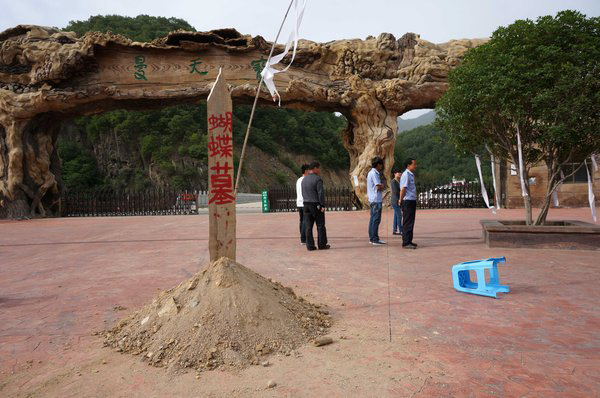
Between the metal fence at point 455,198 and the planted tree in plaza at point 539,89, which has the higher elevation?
the planted tree in plaza at point 539,89

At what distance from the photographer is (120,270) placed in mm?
5477

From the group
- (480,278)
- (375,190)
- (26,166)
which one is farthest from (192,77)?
(480,278)

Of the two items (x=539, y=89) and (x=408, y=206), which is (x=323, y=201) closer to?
(x=408, y=206)

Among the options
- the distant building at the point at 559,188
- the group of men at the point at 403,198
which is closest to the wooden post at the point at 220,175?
the group of men at the point at 403,198

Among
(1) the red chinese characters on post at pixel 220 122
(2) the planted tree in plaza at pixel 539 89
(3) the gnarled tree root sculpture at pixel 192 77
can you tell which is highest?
(3) the gnarled tree root sculpture at pixel 192 77

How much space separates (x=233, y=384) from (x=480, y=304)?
240cm

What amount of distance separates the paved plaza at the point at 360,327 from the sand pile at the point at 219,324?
0.37ft

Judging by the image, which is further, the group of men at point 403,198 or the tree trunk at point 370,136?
the tree trunk at point 370,136

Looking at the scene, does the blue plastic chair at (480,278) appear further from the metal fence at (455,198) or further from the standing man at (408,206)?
the metal fence at (455,198)

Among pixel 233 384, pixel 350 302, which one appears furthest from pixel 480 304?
pixel 233 384

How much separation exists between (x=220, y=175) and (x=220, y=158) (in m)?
0.14

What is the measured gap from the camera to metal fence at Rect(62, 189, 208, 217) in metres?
17.9

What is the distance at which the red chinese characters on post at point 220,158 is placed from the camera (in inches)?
136

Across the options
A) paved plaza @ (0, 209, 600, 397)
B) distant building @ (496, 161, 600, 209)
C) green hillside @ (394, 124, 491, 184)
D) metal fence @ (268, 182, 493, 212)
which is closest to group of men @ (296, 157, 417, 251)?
paved plaza @ (0, 209, 600, 397)
